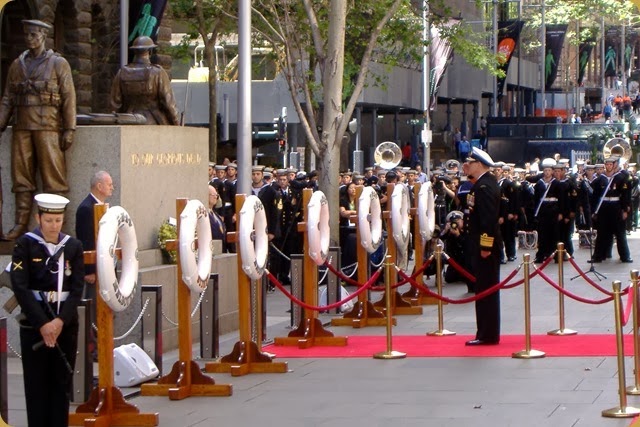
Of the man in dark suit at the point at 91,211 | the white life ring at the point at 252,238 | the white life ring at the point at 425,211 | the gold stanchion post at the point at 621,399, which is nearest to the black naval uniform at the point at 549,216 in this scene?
the white life ring at the point at 425,211

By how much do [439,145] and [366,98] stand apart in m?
21.0

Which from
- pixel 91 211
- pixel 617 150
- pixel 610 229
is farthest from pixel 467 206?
pixel 617 150

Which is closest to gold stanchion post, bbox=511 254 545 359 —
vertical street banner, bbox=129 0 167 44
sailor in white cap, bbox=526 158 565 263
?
sailor in white cap, bbox=526 158 565 263

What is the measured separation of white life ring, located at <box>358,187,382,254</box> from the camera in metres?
18.4

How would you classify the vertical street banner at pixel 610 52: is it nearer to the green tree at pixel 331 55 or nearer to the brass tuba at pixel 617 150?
the brass tuba at pixel 617 150

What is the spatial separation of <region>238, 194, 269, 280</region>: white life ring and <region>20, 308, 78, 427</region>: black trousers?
4.27m

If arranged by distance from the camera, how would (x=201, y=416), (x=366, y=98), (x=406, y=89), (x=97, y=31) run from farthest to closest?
(x=406, y=89) → (x=366, y=98) → (x=97, y=31) → (x=201, y=416)

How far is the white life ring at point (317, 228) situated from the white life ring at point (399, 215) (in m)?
2.94

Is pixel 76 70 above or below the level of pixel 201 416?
above

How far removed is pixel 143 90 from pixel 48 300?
721 centimetres

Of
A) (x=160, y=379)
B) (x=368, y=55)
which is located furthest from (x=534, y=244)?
(x=160, y=379)

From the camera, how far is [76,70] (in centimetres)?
2998

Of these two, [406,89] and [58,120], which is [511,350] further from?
[406,89]

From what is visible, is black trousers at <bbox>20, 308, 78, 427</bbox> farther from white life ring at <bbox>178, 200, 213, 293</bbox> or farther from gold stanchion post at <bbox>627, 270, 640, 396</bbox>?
gold stanchion post at <bbox>627, 270, 640, 396</bbox>
